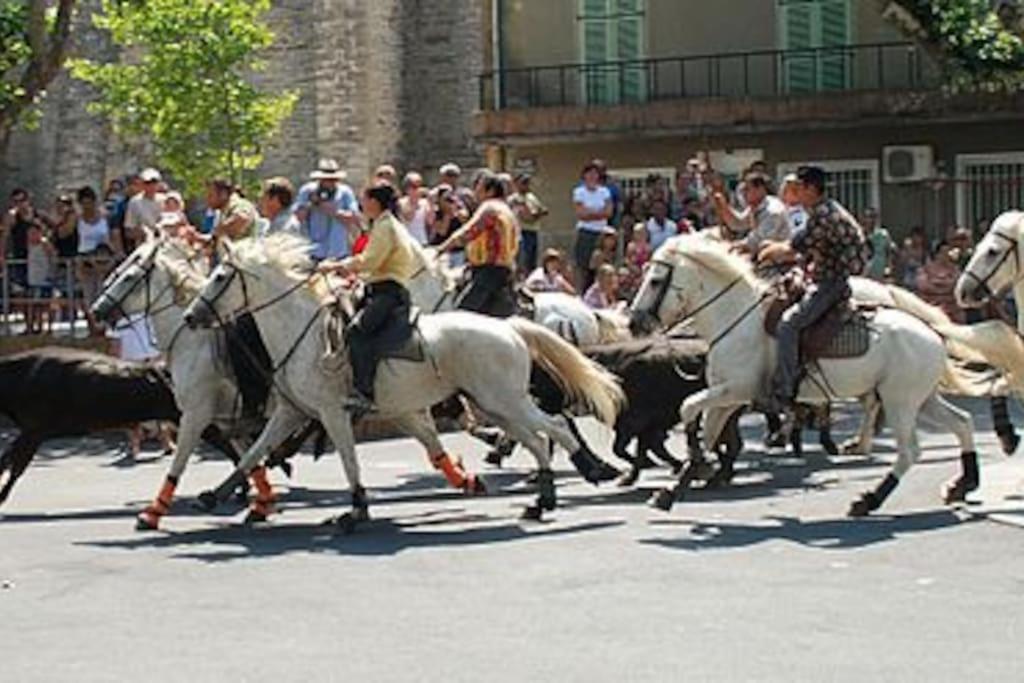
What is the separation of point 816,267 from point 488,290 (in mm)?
3427

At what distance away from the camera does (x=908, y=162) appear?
3197 cm

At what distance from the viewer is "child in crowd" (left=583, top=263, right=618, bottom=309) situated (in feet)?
75.8

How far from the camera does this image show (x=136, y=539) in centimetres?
1545

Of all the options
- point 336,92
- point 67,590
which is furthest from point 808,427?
point 336,92

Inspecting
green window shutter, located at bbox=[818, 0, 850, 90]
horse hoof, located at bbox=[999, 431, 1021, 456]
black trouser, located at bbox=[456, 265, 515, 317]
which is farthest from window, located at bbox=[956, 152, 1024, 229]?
black trouser, located at bbox=[456, 265, 515, 317]

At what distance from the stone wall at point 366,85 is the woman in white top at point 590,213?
2437 centimetres

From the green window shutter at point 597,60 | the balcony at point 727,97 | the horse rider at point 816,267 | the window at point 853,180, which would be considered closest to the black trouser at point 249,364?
the horse rider at point 816,267

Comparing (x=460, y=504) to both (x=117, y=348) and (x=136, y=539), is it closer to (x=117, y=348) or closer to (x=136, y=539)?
(x=136, y=539)

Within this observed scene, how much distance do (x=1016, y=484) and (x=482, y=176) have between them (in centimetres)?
490

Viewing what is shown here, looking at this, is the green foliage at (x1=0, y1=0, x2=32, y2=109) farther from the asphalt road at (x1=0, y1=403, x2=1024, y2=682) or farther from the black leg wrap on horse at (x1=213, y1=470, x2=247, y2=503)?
the black leg wrap on horse at (x1=213, y1=470, x2=247, y2=503)

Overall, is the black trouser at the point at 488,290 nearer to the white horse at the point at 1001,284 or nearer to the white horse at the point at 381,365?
the white horse at the point at 381,365

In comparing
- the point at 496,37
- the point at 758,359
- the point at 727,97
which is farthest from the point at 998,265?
the point at 496,37

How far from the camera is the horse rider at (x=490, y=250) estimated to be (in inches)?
A: 687

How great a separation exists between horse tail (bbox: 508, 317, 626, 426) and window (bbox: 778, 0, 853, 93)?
57.7 feet
